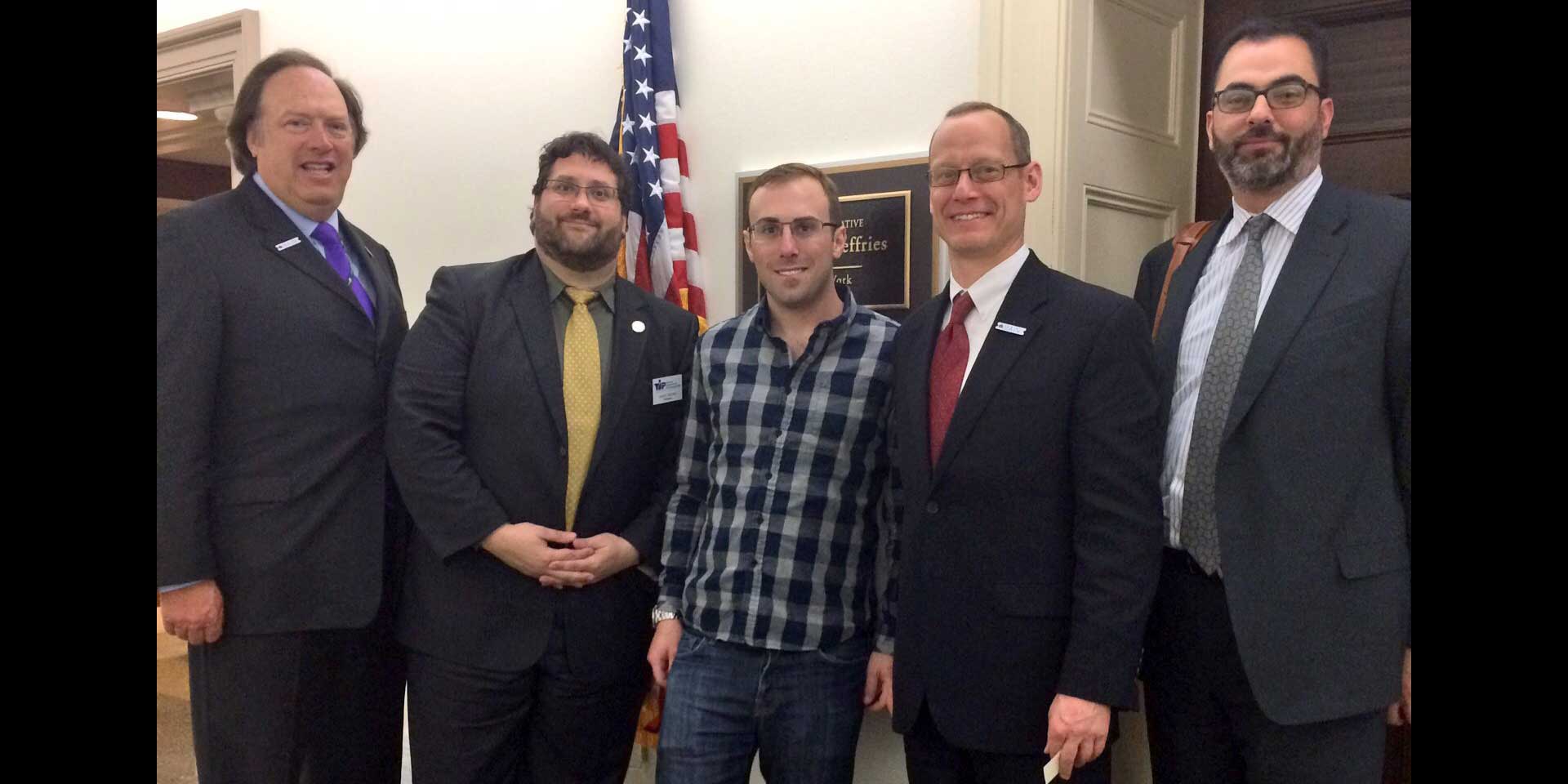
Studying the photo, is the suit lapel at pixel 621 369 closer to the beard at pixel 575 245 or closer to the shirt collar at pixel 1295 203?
the beard at pixel 575 245

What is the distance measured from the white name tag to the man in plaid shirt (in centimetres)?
20

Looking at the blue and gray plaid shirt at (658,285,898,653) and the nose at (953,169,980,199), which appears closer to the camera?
the nose at (953,169,980,199)

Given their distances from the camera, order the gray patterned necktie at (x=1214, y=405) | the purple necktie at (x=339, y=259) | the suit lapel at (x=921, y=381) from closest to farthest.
→ 1. the gray patterned necktie at (x=1214, y=405)
2. the suit lapel at (x=921, y=381)
3. the purple necktie at (x=339, y=259)

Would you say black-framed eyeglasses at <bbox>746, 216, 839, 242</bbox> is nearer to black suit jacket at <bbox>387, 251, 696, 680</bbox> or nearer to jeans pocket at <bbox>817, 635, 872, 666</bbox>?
black suit jacket at <bbox>387, 251, 696, 680</bbox>

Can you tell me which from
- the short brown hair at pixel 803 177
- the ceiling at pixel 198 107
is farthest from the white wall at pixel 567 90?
the short brown hair at pixel 803 177

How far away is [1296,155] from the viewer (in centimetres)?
177

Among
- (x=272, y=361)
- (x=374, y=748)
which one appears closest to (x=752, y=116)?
(x=272, y=361)

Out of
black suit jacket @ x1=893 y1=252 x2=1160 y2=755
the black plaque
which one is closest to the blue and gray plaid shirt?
black suit jacket @ x1=893 y1=252 x2=1160 y2=755

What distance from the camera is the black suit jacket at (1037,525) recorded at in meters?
1.70

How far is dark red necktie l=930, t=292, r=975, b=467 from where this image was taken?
1873 mm

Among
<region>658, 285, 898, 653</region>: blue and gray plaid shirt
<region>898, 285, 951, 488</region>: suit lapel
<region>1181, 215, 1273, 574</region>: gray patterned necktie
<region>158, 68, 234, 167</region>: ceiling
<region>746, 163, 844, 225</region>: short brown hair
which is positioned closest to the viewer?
<region>1181, 215, 1273, 574</region>: gray patterned necktie

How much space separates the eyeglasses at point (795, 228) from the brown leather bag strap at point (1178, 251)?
25.2 inches

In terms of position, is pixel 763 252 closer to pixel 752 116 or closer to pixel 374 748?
pixel 752 116
